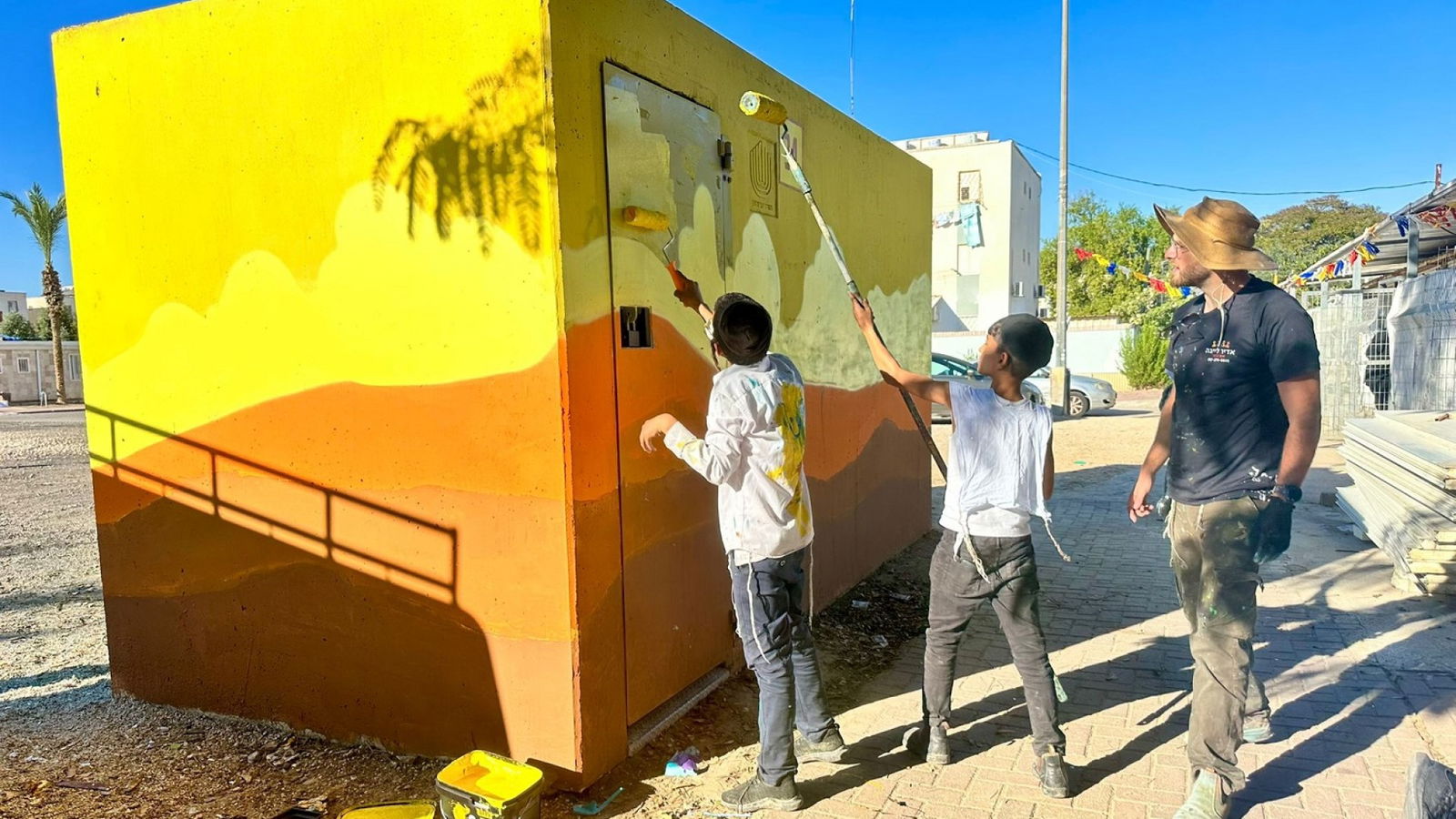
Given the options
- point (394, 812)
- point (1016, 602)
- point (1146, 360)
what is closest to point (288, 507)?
point (394, 812)

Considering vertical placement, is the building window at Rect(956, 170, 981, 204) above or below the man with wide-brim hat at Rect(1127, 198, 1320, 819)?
above

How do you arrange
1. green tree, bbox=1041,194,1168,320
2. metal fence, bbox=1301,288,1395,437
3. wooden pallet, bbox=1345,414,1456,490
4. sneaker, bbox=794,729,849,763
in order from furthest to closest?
green tree, bbox=1041,194,1168,320 → metal fence, bbox=1301,288,1395,437 → wooden pallet, bbox=1345,414,1456,490 → sneaker, bbox=794,729,849,763

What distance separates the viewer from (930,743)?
11.4ft

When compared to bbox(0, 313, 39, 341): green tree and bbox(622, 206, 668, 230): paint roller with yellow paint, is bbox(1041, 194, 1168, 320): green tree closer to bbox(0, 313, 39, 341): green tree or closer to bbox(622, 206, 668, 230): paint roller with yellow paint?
bbox(622, 206, 668, 230): paint roller with yellow paint

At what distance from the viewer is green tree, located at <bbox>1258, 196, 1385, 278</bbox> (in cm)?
4453

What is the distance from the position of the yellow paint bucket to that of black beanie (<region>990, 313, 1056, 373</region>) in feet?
8.18

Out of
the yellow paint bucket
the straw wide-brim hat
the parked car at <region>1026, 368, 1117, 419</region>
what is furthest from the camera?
the parked car at <region>1026, 368, 1117, 419</region>

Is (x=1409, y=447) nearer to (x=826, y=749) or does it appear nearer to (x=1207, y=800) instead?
(x=1207, y=800)

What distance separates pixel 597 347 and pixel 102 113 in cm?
257

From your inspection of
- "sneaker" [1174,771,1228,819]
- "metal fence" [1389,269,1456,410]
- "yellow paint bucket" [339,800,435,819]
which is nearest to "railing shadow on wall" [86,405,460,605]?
"yellow paint bucket" [339,800,435,819]

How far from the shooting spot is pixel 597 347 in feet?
10.5

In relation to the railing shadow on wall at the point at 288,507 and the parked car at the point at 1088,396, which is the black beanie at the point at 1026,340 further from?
the parked car at the point at 1088,396

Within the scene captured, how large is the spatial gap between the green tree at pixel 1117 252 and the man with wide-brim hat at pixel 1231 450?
35.3 metres

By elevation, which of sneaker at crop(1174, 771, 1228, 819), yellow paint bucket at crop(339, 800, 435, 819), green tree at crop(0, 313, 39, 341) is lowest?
sneaker at crop(1174, 771, 1228, 819)
